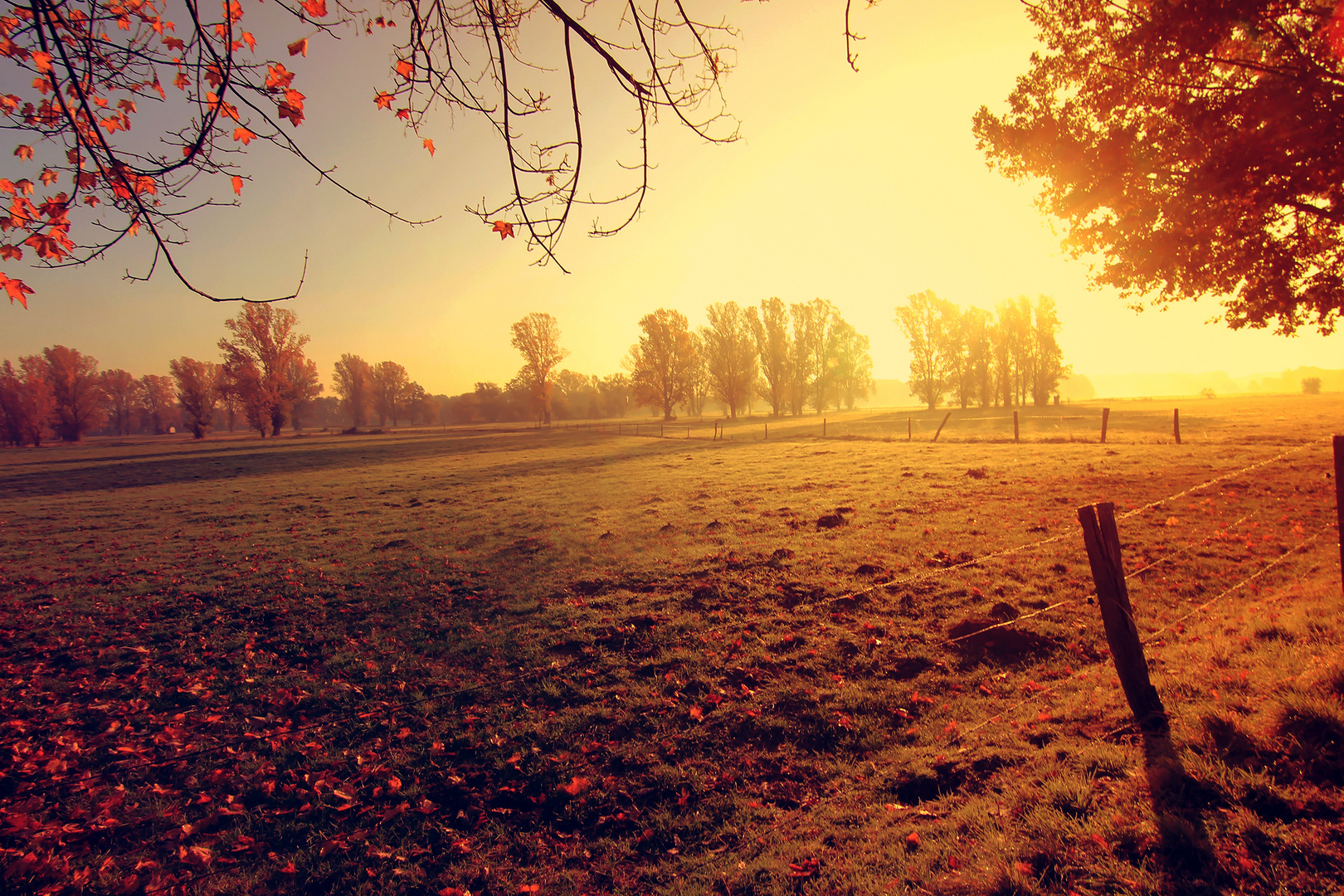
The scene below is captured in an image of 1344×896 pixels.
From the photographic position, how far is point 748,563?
8.99 m

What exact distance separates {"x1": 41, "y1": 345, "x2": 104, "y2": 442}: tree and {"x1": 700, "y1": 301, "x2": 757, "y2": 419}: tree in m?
87.2

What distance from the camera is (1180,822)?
2713mm

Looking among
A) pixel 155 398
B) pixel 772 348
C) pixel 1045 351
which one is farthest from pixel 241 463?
pixel 155 398

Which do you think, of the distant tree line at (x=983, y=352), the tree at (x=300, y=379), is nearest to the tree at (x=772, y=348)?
the distant tree line at (x=983, y=352)

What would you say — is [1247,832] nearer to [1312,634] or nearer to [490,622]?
[1312,634]

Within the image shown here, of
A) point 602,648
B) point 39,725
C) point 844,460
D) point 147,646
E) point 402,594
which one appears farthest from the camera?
point 844,460

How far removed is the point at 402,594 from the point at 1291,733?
1002 centimetres

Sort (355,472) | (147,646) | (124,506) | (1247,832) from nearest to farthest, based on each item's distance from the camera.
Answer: (1247,832), (147,646), (124,506), (355,472)

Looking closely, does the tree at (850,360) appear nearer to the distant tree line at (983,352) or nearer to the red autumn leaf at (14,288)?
the distant tree line at (983,352)

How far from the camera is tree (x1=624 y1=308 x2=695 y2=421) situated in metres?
63.8

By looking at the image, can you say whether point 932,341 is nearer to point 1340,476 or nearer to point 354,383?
point 1340,476

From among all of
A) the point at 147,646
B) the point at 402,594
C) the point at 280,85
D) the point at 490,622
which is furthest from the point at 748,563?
the point at 147,646

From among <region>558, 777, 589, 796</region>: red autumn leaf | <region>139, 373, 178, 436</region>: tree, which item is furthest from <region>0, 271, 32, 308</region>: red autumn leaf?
<region>139, 373, 178, 436</region>: tree

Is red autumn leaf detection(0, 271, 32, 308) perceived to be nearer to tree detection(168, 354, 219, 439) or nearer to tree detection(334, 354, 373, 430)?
tree detection(168, 354, 219, 439)
